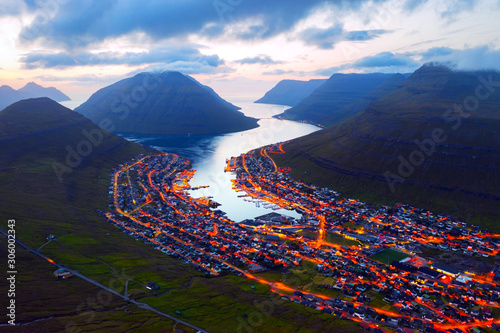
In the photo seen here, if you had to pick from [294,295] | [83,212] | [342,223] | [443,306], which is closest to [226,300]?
[294,295]

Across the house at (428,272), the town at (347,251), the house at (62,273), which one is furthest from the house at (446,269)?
the house at (62,273)

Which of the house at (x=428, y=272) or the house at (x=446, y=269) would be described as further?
the house at (x=446, y=269)

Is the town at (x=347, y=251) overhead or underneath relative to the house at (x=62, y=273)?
underneath

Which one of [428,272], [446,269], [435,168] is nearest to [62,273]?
[428,272]


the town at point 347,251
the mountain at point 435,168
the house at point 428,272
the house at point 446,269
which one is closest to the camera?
the town at point 347,251

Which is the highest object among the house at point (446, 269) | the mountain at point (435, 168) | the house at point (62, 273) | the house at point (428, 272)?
the mountain at point (435, 168)

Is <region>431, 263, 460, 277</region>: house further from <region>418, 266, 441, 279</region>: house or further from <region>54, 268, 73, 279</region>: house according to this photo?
<region>54, 268, 73, 279</region>: house

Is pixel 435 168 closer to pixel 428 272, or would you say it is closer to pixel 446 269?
pixel 446 269

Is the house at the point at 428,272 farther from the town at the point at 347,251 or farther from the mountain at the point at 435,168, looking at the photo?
the mountain at the point at 435,168
